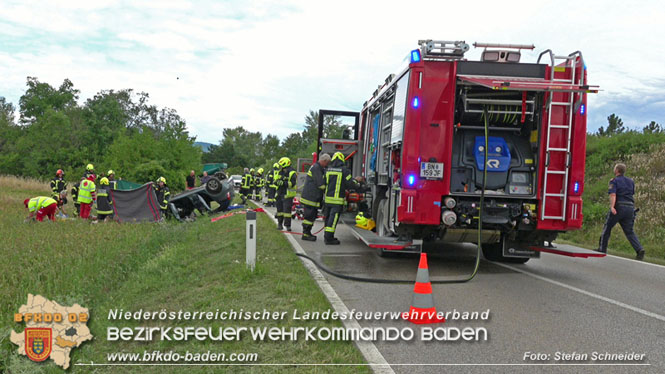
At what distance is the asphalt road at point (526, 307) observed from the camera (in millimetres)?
3945

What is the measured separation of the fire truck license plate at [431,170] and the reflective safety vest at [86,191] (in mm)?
10738

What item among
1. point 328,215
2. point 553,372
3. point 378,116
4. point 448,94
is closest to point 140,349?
point 553,372

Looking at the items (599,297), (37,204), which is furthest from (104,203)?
(599,297)

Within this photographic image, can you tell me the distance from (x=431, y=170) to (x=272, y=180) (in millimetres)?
9110

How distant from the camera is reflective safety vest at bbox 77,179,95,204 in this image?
559 inches

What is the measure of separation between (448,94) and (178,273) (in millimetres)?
4592

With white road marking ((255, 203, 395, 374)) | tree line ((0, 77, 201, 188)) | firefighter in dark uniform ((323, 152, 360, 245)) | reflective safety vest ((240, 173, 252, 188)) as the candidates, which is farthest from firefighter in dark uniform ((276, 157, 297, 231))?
tree line ((0, 77, 201, 188))

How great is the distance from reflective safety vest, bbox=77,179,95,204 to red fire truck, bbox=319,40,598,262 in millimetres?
9982

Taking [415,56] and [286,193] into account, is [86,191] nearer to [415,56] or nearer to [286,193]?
[286,193]

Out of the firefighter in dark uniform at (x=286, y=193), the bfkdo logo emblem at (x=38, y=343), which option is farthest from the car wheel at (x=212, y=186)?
the bfkdo logo emblem at (x=38, y=343)

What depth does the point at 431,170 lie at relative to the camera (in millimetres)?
7164

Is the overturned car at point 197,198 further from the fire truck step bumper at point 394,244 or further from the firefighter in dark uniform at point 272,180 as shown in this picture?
the fire truck step bumper at point 394,244

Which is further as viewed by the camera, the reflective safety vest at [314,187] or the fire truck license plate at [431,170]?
the reflective safety vest at [314,187]

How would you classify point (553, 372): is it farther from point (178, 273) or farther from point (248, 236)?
point (178, 273)
